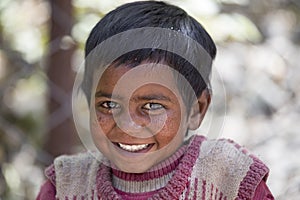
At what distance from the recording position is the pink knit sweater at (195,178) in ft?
3.91

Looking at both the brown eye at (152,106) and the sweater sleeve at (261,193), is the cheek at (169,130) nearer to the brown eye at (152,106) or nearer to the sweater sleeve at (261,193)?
the brown eye at (152,106)

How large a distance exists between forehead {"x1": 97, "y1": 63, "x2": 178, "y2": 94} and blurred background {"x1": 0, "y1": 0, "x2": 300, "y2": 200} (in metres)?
0.69

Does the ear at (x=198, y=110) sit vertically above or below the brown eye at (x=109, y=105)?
below

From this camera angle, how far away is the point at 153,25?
115 cm

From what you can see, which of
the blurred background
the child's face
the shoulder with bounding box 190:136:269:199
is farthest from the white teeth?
the blurred background

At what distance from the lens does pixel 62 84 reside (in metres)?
1.94

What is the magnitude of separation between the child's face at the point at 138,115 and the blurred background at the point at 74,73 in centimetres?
65

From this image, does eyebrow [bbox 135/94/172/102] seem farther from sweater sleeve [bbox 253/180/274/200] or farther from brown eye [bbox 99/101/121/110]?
sweater sleeve [bbox 253/180/274/200]

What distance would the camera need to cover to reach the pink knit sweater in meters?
1.19

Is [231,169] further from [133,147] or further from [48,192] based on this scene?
[48,192]

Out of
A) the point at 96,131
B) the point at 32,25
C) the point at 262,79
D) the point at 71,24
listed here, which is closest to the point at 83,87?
the point at 96,131

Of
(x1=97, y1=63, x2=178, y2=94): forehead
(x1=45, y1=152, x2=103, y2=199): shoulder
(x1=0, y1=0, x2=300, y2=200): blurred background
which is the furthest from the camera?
(x1=0, y1=0, x2=300, y2=200): blurred background

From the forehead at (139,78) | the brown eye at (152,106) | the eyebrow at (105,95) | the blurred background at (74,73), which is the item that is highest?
the forehead at (139,78)

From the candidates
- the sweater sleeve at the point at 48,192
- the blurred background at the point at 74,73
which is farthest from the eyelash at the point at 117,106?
the blurred background at the point at 74,73
